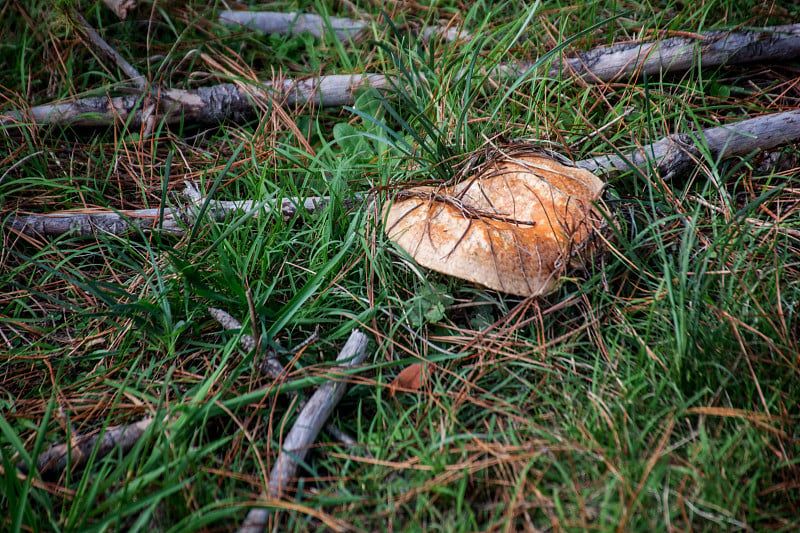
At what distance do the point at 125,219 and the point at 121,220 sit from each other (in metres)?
0.07

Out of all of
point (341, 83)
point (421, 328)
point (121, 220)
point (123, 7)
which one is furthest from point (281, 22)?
point (421, 328)

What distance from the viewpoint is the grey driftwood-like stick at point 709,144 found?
226 cm

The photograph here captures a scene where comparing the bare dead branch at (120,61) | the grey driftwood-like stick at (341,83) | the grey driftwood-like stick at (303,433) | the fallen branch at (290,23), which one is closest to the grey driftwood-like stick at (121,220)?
the grey driftwood-like stick at (341,83)

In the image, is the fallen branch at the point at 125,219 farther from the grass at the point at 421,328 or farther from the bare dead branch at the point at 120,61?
the bare dead branch at the point at 120,61

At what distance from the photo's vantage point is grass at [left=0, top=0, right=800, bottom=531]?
4.88 feet

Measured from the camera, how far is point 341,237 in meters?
2.23

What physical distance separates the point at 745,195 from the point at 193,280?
7.74ft

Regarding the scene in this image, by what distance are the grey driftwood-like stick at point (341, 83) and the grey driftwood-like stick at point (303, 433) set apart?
1.34 m

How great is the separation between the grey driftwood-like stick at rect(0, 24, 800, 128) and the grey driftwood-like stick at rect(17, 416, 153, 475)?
1.76 meters

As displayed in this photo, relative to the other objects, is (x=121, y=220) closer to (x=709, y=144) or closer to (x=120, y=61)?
(x=120, y=61)

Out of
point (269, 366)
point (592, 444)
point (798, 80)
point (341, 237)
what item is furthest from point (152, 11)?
point (798, 80)

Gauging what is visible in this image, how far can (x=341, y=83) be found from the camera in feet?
9.59

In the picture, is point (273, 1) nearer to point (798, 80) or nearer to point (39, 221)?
point (39, 221)

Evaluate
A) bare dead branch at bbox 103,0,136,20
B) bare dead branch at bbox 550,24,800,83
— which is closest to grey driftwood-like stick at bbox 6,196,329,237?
bare dead branch at bbox 103,0,136,20
